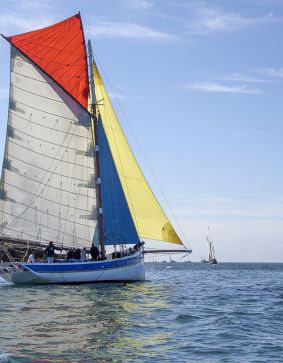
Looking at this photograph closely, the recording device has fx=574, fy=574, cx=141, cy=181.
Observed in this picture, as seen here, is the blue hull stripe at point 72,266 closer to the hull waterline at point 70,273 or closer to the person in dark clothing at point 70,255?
the hull waterline at point 70,273

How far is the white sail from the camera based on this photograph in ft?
145

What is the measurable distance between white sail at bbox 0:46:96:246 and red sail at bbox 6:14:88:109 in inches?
31.4

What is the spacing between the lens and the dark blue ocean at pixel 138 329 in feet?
52.4

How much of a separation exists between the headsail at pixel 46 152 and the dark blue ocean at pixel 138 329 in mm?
12835

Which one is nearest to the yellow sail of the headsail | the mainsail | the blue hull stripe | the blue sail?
the mainsail

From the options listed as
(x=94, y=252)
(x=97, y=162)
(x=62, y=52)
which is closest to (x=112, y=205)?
(x=97, y=162)

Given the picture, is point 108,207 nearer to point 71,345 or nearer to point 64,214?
point 64,214

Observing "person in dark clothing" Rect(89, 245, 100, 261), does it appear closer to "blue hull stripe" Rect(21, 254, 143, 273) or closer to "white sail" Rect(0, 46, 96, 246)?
"blue hull stripe" Rect(21, 254, 143, 273)

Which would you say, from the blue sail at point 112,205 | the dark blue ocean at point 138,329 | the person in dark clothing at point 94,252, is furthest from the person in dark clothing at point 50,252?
the dark blue ocean at point 138,329

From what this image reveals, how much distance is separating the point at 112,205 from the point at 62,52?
13.4m

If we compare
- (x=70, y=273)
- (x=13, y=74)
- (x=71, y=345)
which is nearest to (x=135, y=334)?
(x=71, y=345)

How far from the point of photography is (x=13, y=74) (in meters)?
46.2

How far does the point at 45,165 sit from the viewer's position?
44875 mm

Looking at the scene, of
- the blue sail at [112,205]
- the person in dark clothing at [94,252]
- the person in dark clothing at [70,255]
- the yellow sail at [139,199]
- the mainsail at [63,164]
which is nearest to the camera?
the person in dark clothing at [94,252]
